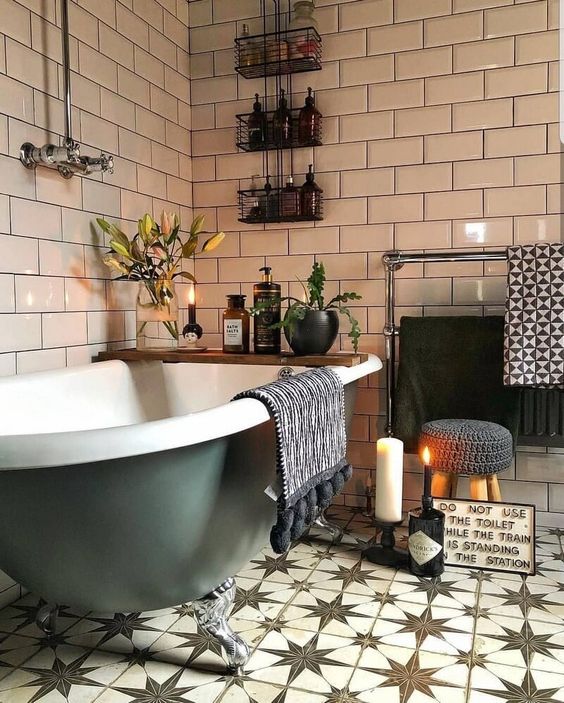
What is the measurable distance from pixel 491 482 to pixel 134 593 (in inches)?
50.8

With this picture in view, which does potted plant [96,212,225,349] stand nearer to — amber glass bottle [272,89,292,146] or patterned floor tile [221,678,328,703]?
amber glass bottle [272,89,292,146]

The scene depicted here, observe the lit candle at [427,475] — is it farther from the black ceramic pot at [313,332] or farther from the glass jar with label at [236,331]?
the glass jar with label at [236,331]

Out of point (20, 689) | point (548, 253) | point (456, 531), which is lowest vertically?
point (20, 689)

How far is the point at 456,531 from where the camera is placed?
2.11m

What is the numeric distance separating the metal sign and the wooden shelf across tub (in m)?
0.56

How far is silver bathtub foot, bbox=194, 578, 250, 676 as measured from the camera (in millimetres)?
1522

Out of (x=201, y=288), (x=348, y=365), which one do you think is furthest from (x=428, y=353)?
(x=201, y=288)

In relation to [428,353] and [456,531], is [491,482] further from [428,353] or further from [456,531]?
[428,353]

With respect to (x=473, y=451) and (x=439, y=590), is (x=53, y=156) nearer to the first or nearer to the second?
(x=473, y=451)

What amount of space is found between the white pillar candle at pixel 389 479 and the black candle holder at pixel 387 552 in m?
0.04

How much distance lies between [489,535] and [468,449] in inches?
10.9

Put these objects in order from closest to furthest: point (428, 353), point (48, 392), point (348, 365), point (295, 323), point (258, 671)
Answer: point (258, 671) → point (48, 392) → point (348, 365) → point (295, 323) → point (428, 353)

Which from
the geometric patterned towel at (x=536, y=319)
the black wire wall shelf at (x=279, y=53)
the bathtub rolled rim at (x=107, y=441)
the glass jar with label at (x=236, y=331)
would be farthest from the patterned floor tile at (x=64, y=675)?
the black wire wall shelf at (x=279, y=53)

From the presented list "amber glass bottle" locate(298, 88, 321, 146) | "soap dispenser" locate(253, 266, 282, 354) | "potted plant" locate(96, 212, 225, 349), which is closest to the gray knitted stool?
"soap dispenser" locate(253, 266, 282, 354)
